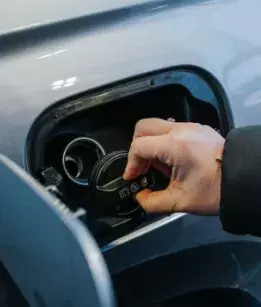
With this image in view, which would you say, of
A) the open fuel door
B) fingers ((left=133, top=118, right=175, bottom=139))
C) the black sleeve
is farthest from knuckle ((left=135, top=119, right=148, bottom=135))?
the open fuel door

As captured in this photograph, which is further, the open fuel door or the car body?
the car body

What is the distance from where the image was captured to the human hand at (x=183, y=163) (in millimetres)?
902

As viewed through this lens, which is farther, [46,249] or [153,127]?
[153,127]

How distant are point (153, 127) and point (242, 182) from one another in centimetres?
15

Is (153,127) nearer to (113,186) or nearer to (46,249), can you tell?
(113,186)

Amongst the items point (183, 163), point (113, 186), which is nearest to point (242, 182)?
point (183, 163)

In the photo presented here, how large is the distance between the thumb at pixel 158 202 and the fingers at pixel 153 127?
0.27ft

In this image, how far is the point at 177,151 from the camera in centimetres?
90

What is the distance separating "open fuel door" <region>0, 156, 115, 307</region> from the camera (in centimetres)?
62

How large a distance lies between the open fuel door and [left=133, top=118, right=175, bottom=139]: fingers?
0.23 metres

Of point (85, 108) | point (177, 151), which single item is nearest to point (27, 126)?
point (85, 108)

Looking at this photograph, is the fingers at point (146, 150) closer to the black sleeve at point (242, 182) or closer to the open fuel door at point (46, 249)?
the black sleeve at point (242, 182)

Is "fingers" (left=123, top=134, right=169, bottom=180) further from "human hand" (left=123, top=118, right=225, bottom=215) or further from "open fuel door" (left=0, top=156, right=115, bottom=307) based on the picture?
"open fuel door" (left=0, top=156, right=115, bottom=307)

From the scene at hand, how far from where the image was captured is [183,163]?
906mm
